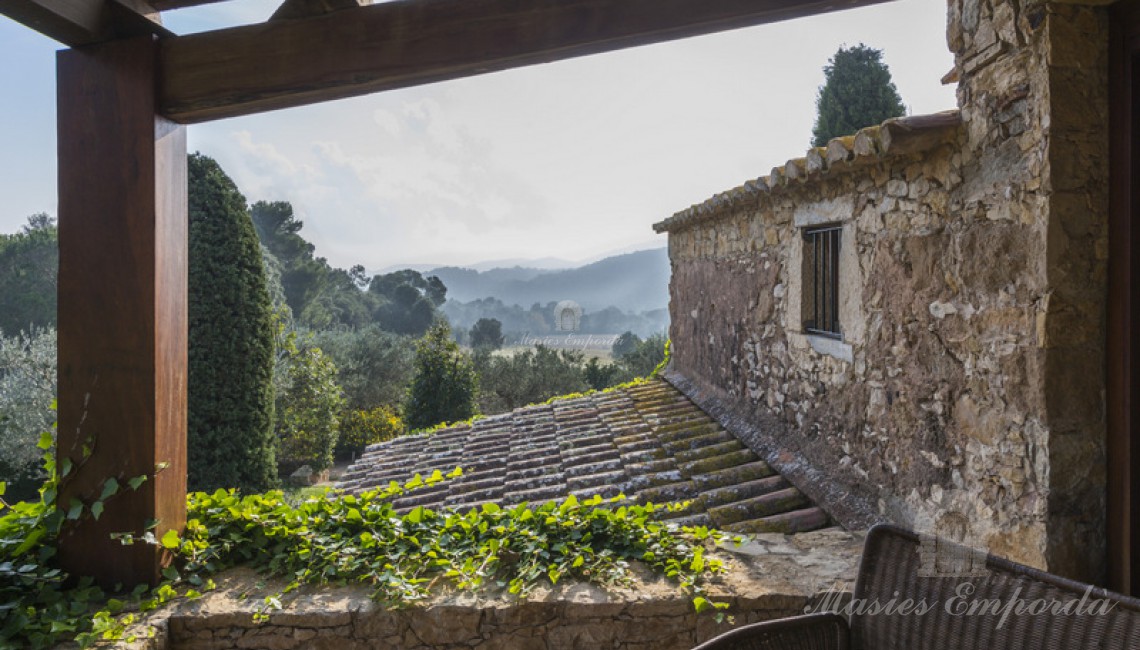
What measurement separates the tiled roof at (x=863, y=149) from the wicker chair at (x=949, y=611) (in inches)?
60.6

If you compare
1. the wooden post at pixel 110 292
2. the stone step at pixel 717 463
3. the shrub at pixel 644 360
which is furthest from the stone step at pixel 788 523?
the shrub at pixel 644 360

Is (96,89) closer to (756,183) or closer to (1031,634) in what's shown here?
(1031,634)

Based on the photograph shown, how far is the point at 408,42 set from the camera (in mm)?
2137

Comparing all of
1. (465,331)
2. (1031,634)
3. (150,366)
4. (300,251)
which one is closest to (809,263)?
(1031,634)

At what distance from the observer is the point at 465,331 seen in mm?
36688

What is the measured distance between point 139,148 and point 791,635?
98.4 inches

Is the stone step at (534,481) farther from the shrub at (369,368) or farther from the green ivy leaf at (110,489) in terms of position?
the shrub at (369,368)

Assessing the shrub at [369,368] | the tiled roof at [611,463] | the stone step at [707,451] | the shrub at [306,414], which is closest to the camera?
the tiled roof at [611,463]

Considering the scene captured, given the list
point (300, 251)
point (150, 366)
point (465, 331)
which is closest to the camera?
point (150, 366)

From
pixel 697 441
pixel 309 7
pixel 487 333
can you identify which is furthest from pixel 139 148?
pixel 487 333

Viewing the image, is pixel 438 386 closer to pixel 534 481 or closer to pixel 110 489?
pixel 534 481

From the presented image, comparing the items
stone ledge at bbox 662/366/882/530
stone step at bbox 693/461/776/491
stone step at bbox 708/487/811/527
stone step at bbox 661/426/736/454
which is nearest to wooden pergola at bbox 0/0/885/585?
stone ledge at bbox 662/366/882/530

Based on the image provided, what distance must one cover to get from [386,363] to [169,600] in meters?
15.9

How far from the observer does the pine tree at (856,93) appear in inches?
467
